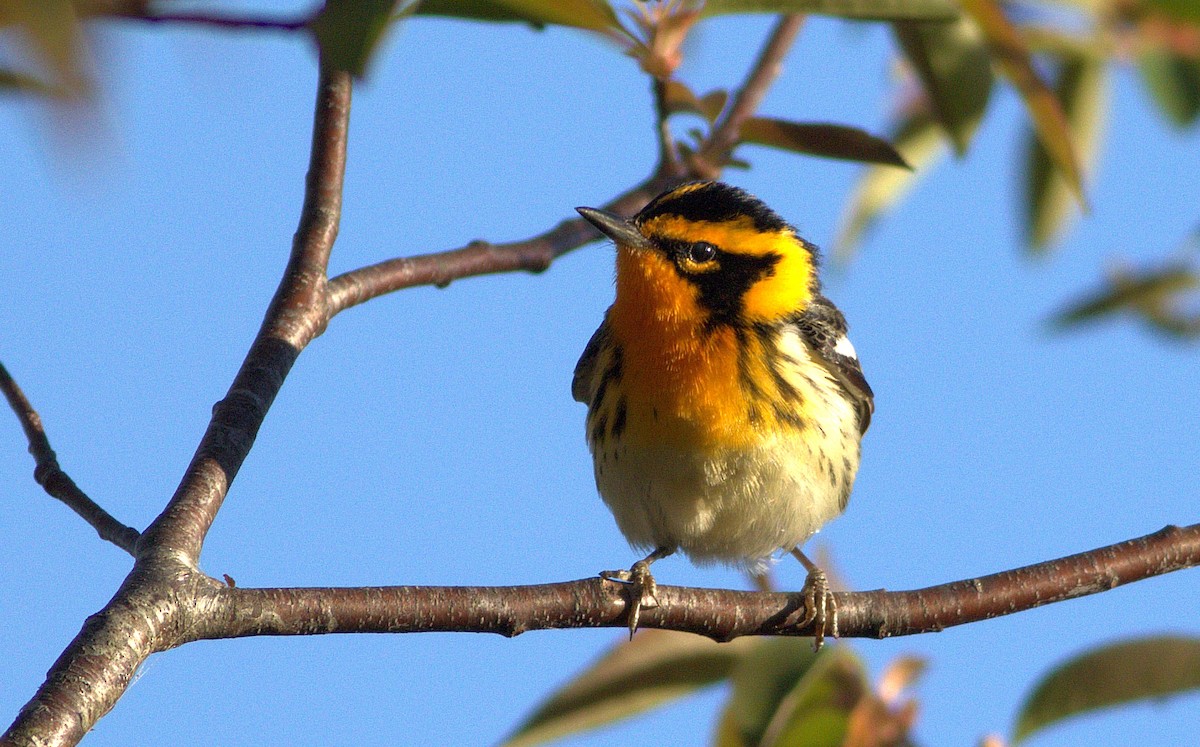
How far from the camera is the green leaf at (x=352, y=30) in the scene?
1.91m

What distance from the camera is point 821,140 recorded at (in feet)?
13.0

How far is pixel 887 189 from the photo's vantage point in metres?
5.05

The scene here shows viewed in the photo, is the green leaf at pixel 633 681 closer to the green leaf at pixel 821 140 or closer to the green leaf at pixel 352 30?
the green leaf at pixel 821 140

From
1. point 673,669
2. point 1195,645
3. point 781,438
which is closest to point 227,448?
point 673,669

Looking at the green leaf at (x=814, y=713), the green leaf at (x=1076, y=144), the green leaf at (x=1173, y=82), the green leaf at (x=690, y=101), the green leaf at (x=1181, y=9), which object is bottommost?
the green leaf at (x=814, y=713)

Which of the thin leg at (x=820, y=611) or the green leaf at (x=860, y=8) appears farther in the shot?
the thin leg at (x=820, y=611)

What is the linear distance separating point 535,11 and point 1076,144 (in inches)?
89.0

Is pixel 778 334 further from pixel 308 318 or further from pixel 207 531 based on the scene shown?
pixel 207 531

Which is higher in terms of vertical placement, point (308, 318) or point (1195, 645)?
point (308, 318)

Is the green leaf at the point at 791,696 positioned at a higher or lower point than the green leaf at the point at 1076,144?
lower

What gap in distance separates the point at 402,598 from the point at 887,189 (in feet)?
9.92

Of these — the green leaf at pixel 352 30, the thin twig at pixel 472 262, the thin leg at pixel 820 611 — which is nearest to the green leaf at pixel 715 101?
the thin twig at pixel 472 262

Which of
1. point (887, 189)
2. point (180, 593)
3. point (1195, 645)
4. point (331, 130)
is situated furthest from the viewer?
point (887, 189)

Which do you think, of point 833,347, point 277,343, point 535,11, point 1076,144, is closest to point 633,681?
point 277,343
